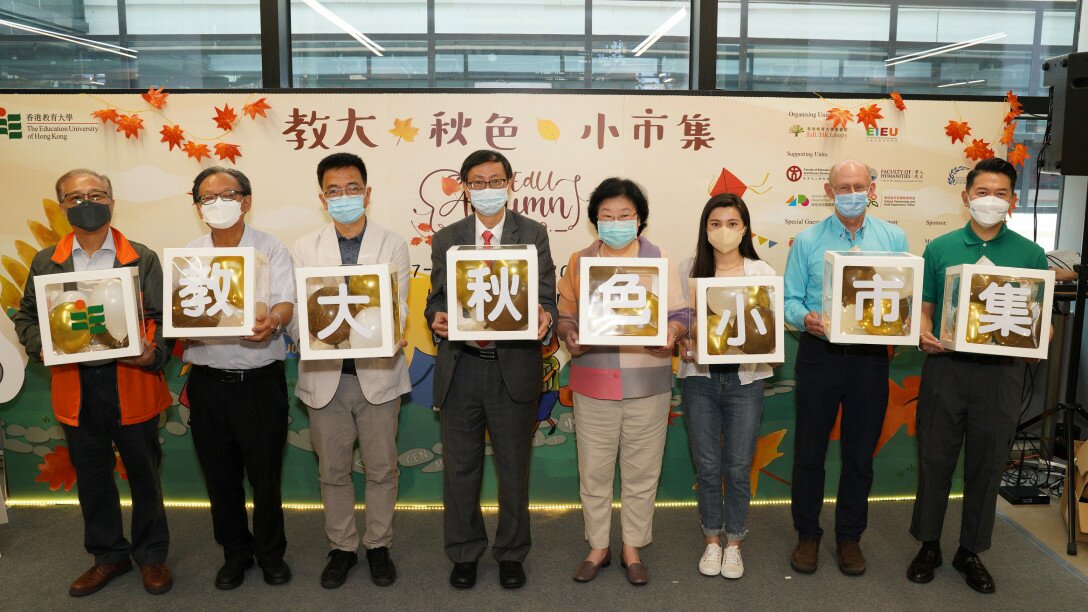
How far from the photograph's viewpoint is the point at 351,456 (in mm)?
2865

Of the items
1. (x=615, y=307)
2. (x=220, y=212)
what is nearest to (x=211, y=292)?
(x=220, y=212)

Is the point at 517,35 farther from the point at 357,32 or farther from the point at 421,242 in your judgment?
the point at 421,242

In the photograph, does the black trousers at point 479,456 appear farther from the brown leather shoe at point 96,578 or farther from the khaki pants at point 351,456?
the brown leather shoe at point 96,578

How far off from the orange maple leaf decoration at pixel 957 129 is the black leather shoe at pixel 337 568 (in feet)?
11.4

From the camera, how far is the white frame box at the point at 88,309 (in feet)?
8.37

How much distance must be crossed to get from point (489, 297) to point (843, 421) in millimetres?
1563

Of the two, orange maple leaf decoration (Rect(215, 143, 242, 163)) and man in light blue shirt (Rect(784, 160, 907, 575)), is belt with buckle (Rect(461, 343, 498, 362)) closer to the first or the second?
man in light blue shirt (Rect(784, 160, 907, 575))

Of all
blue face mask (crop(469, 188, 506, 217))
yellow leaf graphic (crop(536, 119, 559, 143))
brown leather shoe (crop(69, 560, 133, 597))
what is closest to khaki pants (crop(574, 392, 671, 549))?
blue face mask (crop(469, 188, 506, 217))

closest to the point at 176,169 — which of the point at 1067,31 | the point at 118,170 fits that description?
the point at 118,170

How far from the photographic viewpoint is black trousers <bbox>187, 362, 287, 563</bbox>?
2.71 meters

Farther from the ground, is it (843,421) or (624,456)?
(843,421)

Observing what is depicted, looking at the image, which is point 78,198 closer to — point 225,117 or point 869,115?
point 225,117

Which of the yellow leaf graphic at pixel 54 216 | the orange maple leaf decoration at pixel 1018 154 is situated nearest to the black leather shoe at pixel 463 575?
the yellow leaf graphic at pixel 54 216

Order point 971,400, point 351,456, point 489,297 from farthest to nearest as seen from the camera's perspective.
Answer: point 351,456
point 971,400
point 489,297
